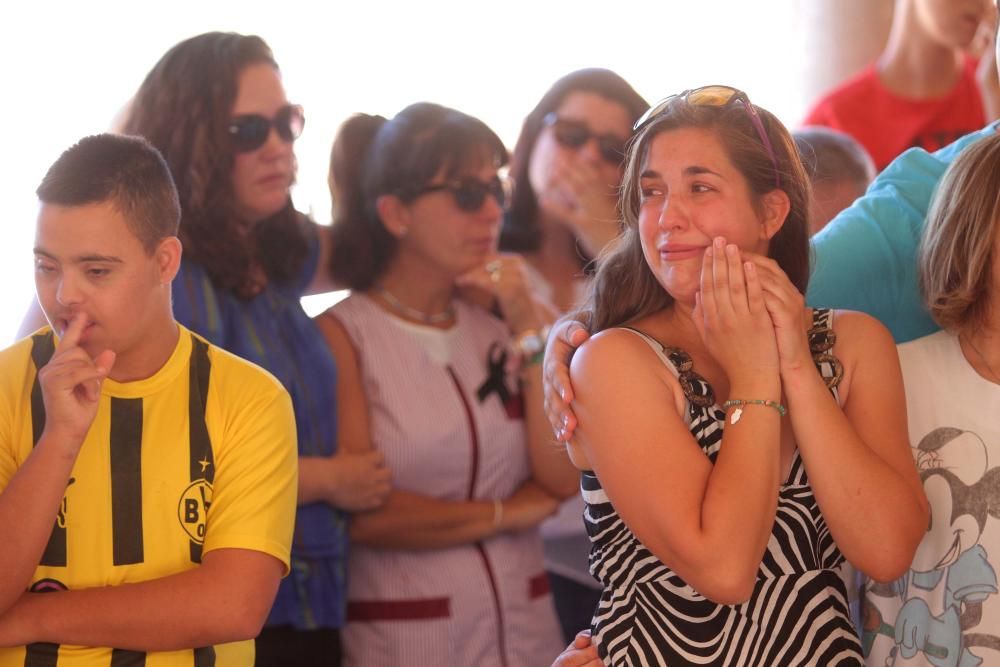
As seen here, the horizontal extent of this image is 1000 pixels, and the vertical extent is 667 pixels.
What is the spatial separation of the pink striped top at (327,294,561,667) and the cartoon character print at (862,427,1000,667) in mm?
1010

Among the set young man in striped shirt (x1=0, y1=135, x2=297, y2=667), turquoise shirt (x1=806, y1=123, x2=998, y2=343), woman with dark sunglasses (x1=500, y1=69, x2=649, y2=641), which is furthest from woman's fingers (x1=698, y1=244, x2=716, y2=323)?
woman with dark sunglasses (x1=500, y1=69, x2=649, y2=641)

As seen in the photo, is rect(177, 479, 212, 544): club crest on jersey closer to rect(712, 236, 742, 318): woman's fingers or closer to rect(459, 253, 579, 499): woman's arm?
rect(712, 236, 742, 318): woman's fingers

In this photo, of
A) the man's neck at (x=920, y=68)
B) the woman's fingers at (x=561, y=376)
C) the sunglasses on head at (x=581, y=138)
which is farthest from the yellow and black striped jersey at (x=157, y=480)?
the man's neck at (x=920, y=68)

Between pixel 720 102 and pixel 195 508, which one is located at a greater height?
pixel 720 102

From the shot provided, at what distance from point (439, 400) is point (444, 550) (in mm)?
327

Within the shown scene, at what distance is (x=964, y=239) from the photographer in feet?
5.87

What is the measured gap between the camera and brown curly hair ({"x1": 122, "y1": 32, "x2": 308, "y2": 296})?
241cm

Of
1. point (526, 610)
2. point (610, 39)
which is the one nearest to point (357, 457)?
point (526, 610)

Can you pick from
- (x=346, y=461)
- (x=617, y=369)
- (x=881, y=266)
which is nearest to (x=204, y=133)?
(x=346, y=461)

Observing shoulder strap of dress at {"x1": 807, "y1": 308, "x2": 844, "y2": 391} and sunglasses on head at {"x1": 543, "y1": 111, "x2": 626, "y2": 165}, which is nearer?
shoulder strap of dress at {"x1": 807, "y1": 308, "x2": 844, "y2": 391}

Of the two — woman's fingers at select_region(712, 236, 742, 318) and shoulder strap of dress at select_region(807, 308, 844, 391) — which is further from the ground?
woman's fingers at select_region(712, 236, 742, 318)

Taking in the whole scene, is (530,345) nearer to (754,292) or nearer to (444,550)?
(444,550)

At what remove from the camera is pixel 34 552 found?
5.11 ft

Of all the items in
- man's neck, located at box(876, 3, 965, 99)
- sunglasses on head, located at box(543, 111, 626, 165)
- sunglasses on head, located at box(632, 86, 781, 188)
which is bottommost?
sunglasses on head, located at box(632, 86, 781, 188)
